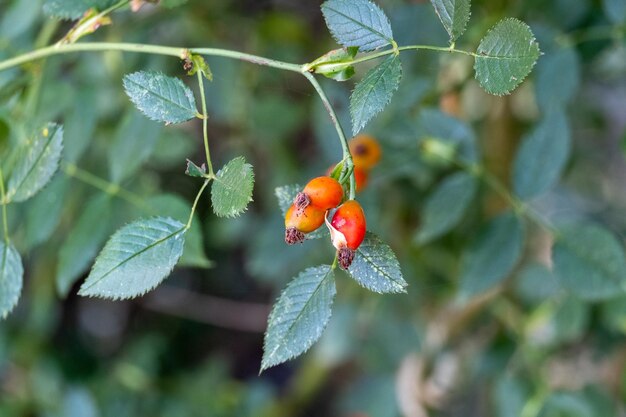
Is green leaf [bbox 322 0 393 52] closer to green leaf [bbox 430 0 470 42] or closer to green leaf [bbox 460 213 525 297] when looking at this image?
green leaf [bbox 430 0 470 42]

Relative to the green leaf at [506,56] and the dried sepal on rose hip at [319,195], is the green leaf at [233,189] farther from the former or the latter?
the green leaf at [506,56]

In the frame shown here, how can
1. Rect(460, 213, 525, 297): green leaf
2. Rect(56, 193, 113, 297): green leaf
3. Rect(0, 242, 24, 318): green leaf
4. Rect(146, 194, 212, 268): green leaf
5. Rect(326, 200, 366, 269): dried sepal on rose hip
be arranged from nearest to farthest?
Rect(326, 200, 366, 269): dried sepal on rose hip
Rect(0, 242, 24, 318): green leaf
Rect(146, 194, 212, 268): green leaf
Rect(56, 193, 113, 297): green leaf
Rect(460, 213, 525, 297): green leaf

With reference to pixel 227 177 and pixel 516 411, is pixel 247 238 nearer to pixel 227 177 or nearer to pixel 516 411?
pixel 516 411

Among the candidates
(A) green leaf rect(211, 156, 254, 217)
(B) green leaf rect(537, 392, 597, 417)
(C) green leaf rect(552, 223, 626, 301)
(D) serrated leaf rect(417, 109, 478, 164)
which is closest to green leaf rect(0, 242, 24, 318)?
(A) green leaf rect(211, 156, 254, 217)

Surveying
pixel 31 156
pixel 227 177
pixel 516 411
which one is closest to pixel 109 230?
pixel 31 156

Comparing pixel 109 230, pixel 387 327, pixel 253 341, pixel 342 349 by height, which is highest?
pixel 109 230

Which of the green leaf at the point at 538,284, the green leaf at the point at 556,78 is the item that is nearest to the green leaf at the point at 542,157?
the green leaf at the point at 556,78

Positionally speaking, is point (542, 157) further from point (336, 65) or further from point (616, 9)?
point (336, 65)
